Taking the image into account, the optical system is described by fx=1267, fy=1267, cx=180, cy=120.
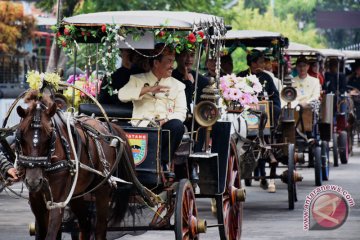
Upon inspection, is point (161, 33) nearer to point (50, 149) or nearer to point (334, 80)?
point (50, 149)

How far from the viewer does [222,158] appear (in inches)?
480

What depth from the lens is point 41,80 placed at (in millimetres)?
9961

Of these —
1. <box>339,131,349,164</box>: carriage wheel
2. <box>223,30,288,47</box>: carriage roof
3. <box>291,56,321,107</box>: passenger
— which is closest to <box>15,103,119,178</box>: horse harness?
<box>223,30,288,47</box>: carriage roof

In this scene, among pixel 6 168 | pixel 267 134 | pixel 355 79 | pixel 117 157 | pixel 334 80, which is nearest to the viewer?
pixel 6 168

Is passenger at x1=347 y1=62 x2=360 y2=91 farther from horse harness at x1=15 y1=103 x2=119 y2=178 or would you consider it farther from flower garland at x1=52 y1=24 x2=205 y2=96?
horse harness at x1=15 y1=103 x2=119 y2=178

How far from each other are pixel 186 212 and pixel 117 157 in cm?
94

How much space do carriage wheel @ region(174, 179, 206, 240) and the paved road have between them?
2249 mm

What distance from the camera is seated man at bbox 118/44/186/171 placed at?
11.6 meters

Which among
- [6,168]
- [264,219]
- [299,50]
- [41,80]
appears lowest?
[264,219]

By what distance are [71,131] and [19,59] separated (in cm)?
2725

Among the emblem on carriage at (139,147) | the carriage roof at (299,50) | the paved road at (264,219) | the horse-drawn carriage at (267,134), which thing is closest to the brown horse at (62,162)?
the emblem on carriage at (139,147)

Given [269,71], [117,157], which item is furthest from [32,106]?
[269,71]

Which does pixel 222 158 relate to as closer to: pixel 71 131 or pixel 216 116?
pixel 216 116

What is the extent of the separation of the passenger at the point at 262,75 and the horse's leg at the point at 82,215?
21.8 feet
